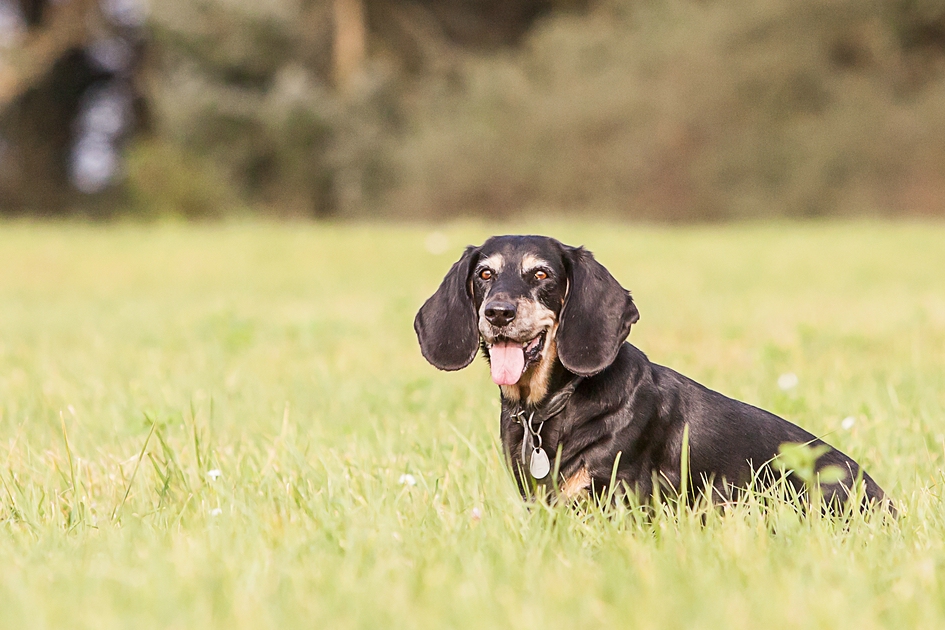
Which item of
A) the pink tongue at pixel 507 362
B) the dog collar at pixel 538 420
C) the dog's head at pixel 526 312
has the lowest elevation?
the dog collar at pixel 538 420

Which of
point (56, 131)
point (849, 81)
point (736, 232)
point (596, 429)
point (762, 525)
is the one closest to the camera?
point (762, 525)

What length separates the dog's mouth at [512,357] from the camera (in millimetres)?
3326

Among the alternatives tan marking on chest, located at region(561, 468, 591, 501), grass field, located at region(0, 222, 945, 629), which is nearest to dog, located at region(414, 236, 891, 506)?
tan marking on chest, located at region(561, 468, 591, 501)

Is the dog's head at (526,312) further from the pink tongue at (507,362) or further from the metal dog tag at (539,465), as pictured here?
the metal dog tag at (539,465)

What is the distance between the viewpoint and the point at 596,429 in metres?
3.30

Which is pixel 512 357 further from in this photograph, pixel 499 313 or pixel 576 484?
pixel 576 484

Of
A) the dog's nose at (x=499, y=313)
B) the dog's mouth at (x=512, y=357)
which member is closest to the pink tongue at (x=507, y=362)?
the dog's mouth at (x=512, y=357)

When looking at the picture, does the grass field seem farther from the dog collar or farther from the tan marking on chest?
the dog collar

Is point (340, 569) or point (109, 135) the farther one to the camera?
point (109, 135)

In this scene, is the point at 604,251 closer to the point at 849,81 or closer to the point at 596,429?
the point at 596,429

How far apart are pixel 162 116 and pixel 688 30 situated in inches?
633

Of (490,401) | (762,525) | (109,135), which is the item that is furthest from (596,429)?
(109,135)

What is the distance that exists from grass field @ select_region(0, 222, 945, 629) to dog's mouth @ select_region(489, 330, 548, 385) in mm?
416

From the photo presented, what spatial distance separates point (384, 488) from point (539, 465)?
22.7 inches
